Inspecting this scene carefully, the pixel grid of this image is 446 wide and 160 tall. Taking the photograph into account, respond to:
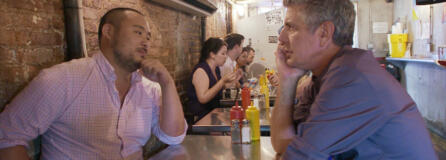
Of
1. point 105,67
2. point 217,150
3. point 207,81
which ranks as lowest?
point 217,150

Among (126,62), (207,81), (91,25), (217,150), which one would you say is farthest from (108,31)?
(207,81)

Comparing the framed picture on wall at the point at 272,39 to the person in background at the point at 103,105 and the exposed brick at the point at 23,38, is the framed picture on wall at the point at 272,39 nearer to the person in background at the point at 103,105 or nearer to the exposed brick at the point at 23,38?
the person in background at the point at 103,105

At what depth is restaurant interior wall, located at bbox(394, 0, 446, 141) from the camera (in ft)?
14.9

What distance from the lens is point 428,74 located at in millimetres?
5039

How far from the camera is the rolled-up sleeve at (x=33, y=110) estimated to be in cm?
121

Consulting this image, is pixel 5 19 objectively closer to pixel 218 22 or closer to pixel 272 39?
pixel 218 22

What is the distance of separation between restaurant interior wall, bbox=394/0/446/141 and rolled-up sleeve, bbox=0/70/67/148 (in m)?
4.80

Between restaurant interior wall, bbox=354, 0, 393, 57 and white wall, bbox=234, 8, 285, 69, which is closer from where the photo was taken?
white wall, bbox=234, 8, 285, 69

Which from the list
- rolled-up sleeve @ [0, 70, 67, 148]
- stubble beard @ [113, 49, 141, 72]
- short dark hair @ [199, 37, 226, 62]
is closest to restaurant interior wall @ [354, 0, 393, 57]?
short dark hair @ [199, 37, 226, 62]

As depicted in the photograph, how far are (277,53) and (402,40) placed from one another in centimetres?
591

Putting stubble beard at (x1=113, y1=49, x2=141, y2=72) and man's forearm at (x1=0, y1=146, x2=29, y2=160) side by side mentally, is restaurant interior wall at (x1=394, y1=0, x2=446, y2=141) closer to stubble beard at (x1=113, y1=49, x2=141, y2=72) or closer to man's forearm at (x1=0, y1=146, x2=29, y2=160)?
stubble beard at (x1=113, y1=49, x2=141, y2=72)

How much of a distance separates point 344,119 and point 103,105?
110 cm

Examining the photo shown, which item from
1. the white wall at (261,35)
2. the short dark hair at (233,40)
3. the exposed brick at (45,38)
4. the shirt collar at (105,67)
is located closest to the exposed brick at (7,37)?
the exposed brick at (45,38)

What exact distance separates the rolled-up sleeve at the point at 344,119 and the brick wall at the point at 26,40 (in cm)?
119
